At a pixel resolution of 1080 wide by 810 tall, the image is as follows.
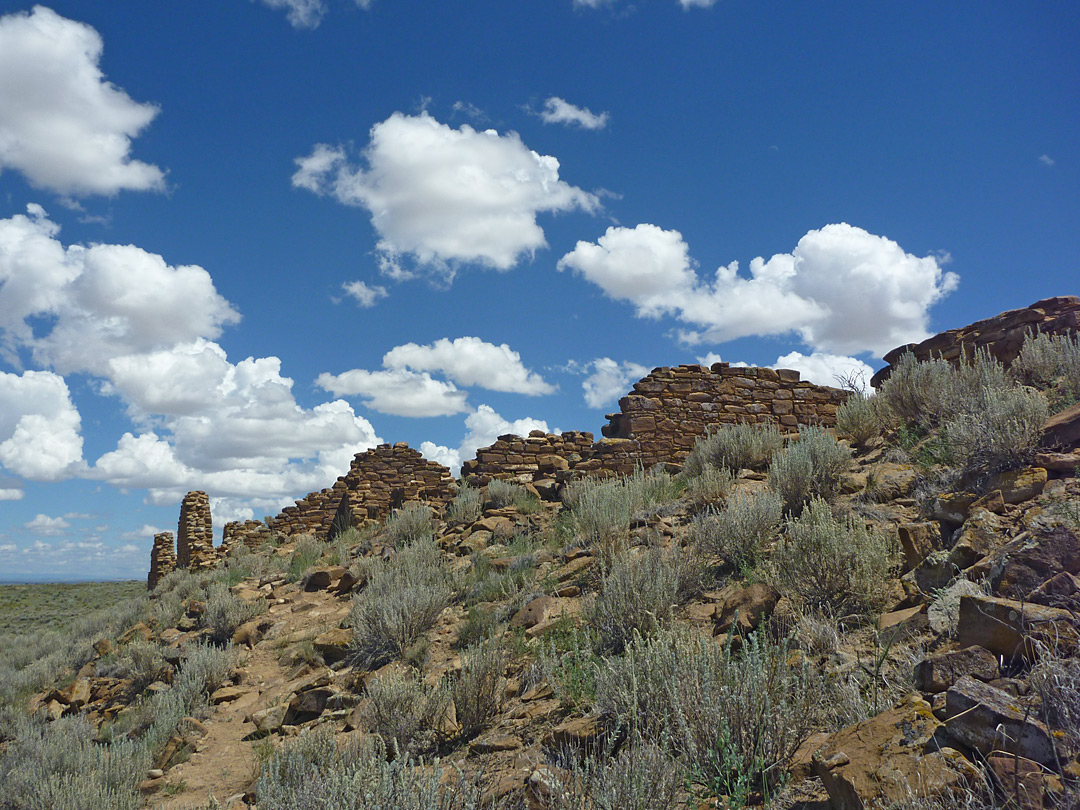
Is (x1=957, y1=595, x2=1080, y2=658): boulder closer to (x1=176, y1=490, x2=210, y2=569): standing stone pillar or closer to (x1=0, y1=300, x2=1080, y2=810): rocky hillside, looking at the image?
(x1=0, y1=300, x2=1080, y2=810): rocky hillside

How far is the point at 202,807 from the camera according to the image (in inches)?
166

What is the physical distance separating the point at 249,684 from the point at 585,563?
165 inches

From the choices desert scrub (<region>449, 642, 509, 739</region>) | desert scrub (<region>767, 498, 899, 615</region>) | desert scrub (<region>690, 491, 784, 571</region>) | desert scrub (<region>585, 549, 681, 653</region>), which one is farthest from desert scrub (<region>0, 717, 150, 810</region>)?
desert scrub (<region>767, 498, 899, 615</region>)

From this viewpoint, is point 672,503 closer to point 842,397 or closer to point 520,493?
point 520,493

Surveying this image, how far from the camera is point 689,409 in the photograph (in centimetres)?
1125

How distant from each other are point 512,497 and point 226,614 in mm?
4781

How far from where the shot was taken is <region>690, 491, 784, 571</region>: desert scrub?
16.2ft

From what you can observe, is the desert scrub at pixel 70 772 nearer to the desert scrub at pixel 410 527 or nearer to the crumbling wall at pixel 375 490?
the desert scrub at pixel 410 527

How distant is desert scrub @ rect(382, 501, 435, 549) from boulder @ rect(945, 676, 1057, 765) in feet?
28.5

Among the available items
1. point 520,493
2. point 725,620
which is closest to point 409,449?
point 520,493

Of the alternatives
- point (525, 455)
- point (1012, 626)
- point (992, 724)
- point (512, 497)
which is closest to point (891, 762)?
point (992, 724)

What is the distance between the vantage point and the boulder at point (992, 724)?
186 centimetres

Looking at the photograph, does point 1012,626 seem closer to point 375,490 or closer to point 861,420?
point 861,420

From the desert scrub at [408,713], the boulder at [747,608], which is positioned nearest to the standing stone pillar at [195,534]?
the desert scrub at [408,713]
